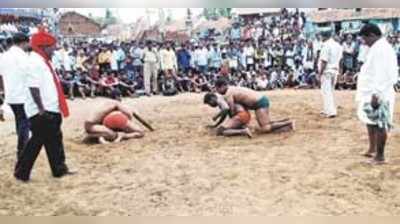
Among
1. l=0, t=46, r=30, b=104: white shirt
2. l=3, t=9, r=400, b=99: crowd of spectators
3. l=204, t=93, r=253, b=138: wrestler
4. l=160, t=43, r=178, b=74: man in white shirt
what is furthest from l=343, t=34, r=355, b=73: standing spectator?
l=0, t=46, r=30, b=104: white shirt

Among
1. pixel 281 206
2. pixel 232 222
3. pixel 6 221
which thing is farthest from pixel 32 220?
pixel 281 206

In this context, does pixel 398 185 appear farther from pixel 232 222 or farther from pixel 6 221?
pixel 6 221

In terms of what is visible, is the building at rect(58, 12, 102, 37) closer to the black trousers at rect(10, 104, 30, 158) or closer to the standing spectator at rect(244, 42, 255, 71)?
the black trousers at rect(10, 104, 30, 158)

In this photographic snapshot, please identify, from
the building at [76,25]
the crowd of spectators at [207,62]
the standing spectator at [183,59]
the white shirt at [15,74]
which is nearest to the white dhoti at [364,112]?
the crowd of spectators at [207,62]

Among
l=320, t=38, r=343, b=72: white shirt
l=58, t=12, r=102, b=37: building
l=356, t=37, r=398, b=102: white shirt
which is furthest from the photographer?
l=320, t=38, r=343, b=72: white shirt

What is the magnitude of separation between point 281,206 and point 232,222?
0.26 m

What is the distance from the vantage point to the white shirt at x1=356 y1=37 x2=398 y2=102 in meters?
3.33

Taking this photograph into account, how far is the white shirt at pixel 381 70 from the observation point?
333cm

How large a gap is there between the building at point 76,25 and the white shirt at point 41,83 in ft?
0.68

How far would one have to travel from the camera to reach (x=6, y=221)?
11.1 feet

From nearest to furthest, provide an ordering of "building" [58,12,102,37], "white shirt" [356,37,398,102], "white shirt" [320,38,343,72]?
"white shirt" [356,37,398,102], "building" [58,12,102,37], "white shirt" [320,38,343,72]

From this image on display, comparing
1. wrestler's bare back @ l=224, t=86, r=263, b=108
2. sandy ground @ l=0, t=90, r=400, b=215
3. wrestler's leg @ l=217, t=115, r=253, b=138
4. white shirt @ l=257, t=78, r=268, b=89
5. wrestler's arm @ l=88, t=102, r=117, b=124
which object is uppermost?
white shirt @ l=257, t=78, r=268, b=89

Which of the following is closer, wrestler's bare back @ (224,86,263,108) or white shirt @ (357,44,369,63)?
white shirt @ (357,44,369,63)
